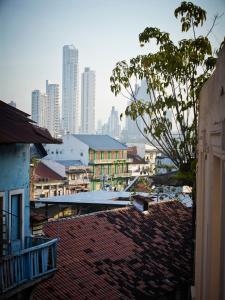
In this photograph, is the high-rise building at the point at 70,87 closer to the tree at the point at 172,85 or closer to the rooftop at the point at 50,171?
the rooftop at the point at 50,171

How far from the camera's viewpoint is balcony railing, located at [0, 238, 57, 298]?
7.83 m

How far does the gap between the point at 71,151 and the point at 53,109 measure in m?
43.1

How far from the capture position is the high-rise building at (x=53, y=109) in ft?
328

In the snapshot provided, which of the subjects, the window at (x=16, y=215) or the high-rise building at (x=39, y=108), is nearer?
the window at (x=16, y=215)

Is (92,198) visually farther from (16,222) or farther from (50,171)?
(50,171)

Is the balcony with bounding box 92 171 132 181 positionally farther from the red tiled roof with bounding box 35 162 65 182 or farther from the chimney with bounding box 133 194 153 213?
the chimney with bounding box 133 194 153 213

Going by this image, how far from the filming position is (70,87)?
570 feet

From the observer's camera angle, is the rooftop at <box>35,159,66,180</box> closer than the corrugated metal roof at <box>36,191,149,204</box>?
No

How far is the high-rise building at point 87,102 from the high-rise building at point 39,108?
84.0m

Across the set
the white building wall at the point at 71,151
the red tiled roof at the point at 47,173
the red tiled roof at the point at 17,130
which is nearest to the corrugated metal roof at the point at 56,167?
the red tiled roof at the point at 47,173

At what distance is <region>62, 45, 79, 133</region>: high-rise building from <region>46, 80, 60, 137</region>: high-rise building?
54.9 m

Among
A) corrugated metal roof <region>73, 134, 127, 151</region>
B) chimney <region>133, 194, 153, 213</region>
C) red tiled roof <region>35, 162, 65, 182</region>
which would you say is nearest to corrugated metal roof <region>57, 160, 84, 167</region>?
corrugated metal roof <region>73, 134, 127, 151</region>

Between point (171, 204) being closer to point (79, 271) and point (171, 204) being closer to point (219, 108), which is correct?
point (79, 271)

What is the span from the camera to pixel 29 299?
9.41m
